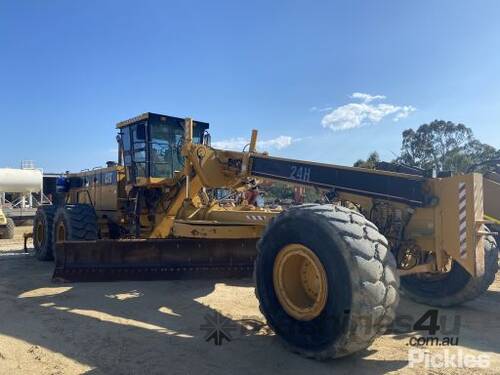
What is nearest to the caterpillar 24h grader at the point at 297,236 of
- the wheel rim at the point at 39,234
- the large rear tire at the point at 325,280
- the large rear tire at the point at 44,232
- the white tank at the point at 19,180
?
the large rear tire at the point at 325,280

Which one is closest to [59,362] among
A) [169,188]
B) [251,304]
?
[251,304]

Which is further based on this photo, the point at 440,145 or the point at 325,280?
the point at 440,145

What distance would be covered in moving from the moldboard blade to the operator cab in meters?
2.05

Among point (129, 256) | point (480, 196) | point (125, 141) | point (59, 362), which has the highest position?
point (125, 141)

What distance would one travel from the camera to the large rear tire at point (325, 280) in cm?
358

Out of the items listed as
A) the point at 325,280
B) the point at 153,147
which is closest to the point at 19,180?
the point at 153,147

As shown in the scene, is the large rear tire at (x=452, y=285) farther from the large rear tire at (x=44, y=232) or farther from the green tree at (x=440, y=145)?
the green tree at (x=440, y=145)

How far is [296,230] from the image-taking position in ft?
13.8

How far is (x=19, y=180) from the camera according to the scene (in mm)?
28734

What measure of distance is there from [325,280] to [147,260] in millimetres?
3912

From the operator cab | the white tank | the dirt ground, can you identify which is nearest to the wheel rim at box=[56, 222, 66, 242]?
the operator cab

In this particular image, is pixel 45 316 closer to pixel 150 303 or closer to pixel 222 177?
pixel 150 303

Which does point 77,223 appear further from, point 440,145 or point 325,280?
point 440,145

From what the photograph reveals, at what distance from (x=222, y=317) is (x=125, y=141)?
5.36 metres
